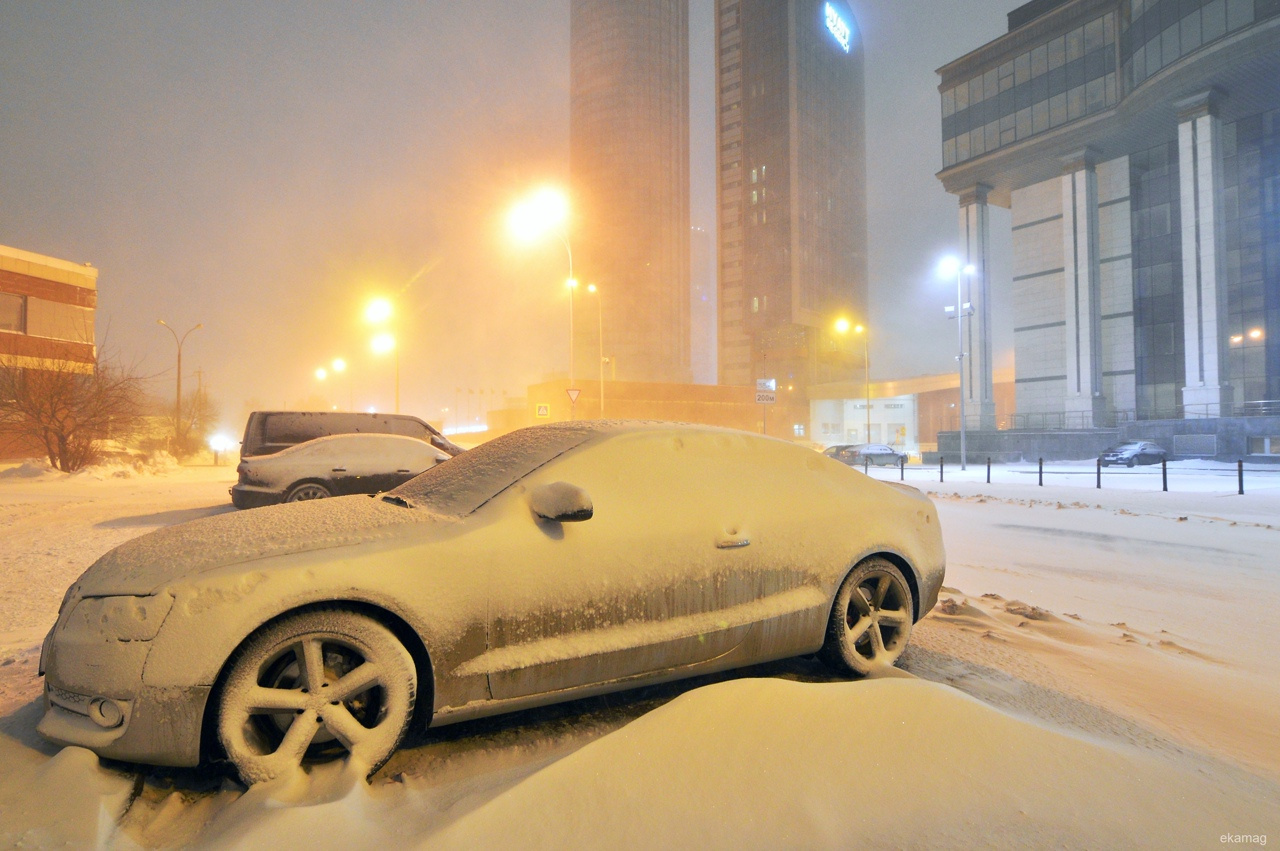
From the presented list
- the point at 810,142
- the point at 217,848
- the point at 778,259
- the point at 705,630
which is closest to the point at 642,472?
the point at 705,630

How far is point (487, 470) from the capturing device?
A: 10.4ft

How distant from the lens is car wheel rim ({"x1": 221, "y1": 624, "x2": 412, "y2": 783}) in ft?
7.22

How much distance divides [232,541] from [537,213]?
18629mm

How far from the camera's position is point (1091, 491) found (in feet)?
48.7

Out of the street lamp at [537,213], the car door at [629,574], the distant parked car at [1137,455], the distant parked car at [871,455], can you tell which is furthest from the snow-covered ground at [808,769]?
the distant parked car at [1137,455]

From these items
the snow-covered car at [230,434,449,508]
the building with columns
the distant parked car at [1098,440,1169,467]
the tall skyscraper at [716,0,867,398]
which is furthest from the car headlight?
the tall skyscraper at [716,0,867,398]

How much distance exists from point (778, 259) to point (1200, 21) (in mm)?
86385

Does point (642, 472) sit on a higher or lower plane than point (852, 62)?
lower

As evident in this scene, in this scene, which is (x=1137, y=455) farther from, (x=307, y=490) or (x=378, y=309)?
(x=378, y=309)

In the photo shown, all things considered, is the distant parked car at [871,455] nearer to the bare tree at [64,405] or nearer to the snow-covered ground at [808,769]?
the snow-covered ground at [808,769]

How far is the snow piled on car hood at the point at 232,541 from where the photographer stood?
2.26m

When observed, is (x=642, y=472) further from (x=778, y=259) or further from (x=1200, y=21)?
(x=778, y=259)

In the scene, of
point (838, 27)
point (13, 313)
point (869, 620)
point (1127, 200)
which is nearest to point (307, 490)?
point (869, 620)

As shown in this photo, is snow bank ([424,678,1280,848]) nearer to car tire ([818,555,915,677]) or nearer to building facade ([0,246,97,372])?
car tire ([818,555,915,677])
